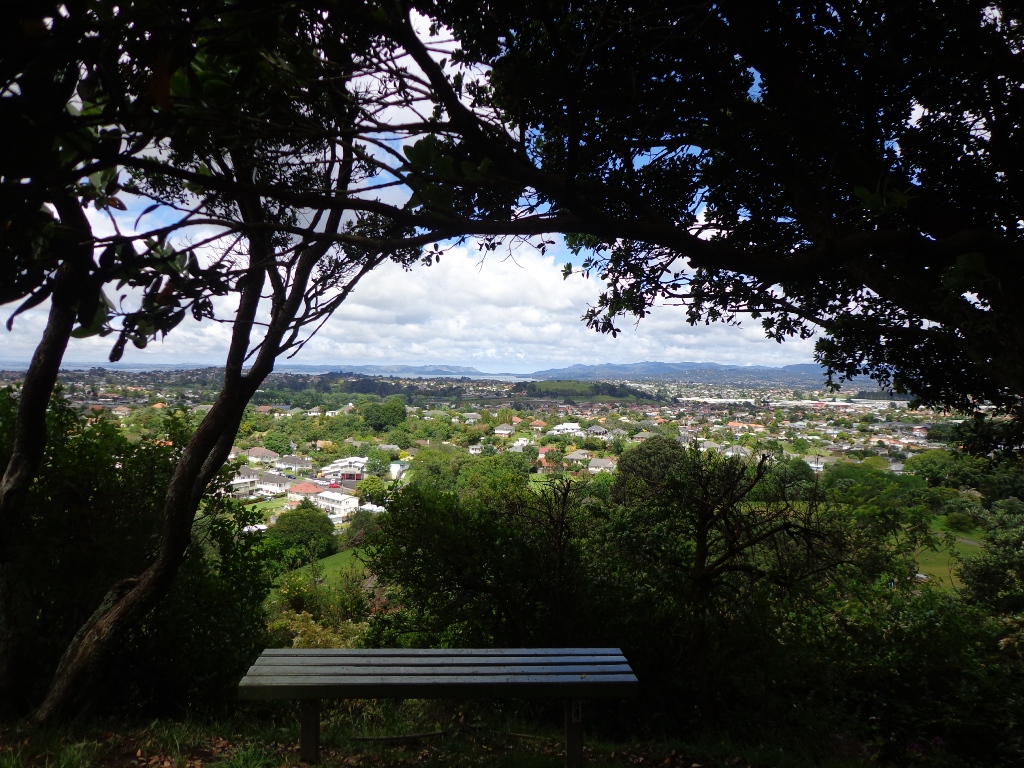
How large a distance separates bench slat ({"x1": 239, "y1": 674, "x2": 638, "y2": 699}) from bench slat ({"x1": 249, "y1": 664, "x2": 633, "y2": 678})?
5 centimetres

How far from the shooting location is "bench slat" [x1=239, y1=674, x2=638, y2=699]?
2336 mm

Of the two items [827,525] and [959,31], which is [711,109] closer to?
[959,31]

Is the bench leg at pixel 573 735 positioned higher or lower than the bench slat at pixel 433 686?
lower

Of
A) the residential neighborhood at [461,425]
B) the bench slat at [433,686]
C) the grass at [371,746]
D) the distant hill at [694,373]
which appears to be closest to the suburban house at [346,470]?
the residential neighborhood at [461,425]

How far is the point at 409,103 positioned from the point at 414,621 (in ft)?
12.4

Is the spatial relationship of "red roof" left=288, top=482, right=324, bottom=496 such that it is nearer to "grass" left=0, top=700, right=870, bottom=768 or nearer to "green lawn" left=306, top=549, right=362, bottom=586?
"green lawn" left=306, top=549, right=362, bottom=586

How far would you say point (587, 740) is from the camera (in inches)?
125

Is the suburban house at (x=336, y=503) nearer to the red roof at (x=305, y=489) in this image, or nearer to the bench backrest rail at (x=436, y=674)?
the red roof at (x=305, y=489)

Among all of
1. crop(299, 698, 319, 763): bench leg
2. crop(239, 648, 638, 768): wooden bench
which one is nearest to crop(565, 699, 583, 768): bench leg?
crop(239, 648, 638, 768): wooden bench

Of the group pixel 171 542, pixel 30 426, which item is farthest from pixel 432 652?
pixel 30 426

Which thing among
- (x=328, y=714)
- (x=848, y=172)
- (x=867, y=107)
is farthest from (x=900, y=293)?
(x=328, y=714)

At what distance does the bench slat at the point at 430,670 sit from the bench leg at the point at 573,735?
0.44 ft

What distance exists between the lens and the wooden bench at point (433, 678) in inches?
92.3

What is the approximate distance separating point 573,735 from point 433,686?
0.68 m
